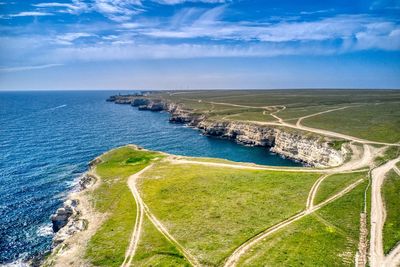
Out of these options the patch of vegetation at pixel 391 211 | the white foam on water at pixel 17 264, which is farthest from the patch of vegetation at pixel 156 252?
the patch of vegetation at pixel 391 211

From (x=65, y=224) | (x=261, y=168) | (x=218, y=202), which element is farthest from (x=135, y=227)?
(x=261, y=168)

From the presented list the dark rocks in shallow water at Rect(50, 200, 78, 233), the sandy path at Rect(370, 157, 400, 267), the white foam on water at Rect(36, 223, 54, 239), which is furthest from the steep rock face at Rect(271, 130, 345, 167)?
the white foam on water at Rect(36, 223, 54, 239)

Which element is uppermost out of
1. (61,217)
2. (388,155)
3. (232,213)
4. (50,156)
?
(388,155)

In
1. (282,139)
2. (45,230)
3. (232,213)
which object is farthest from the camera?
(282,139)

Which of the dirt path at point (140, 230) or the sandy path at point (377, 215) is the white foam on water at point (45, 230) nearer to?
the dirt path at point (140, 230)

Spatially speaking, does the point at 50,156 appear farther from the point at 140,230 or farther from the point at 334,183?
the point at 334,183

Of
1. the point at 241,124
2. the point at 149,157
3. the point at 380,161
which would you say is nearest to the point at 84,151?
the point at 149,157

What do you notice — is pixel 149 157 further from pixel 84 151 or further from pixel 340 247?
pixel 340 247
